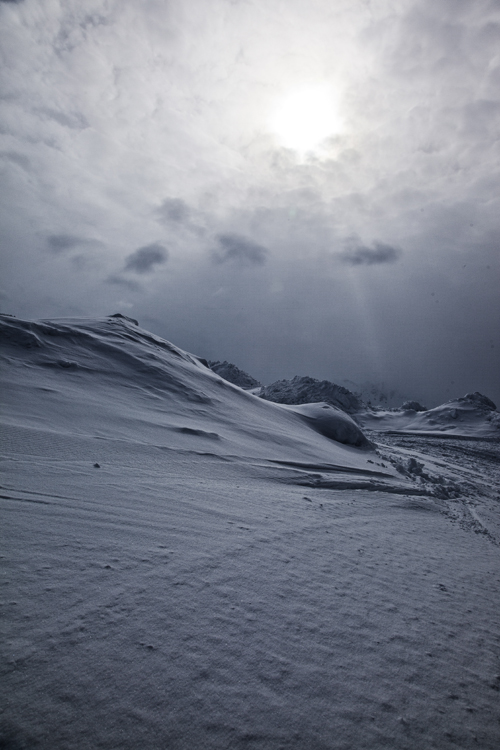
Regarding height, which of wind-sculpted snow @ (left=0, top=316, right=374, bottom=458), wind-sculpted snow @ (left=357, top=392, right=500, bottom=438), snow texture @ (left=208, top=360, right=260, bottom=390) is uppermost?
snow texture @ (left=208, top=360, right=260, bottom=390)

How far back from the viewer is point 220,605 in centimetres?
171

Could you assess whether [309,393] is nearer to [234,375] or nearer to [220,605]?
[234,375]

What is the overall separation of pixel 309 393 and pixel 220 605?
686 inches

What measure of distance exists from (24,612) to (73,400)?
152 inches

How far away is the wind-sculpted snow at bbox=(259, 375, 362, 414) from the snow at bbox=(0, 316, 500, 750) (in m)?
14.0

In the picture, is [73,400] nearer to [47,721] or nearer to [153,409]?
[153,409]

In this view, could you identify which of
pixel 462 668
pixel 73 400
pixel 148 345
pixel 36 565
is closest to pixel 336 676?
pixel 462 668

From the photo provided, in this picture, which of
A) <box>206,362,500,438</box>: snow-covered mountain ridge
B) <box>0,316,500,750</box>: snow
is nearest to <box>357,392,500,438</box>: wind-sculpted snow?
<box>206,362,500,438</box>: snow-covered mountain ridge

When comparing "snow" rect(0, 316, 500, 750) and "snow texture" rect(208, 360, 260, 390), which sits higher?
"snow texture" rect(208, 360, 260, 390)

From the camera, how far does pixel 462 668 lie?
64.5 inches

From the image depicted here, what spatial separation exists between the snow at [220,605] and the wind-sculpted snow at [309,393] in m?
14.0

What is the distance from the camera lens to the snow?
3.88ft

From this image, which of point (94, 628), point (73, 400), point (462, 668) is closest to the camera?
point (94, 628)

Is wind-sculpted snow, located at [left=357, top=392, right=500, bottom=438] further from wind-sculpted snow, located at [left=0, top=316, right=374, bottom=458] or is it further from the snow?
the snow
